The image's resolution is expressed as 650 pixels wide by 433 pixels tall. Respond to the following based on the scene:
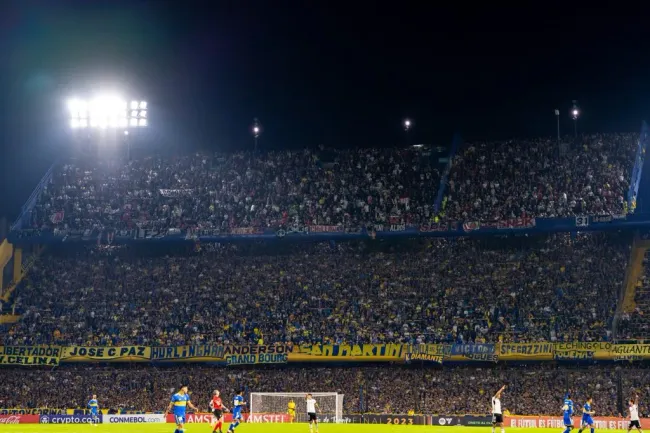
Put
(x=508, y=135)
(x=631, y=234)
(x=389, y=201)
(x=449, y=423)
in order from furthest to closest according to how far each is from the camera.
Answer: (x=508, y=135), (x=389, y=201), (x=631, y=234), (x=449, y=423)

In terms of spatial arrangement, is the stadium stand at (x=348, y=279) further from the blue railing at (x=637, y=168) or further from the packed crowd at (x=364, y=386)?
the blue railing at (x=637, y=168)

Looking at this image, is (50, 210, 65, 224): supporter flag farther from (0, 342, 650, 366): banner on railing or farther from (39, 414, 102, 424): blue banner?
(39, 414, 102, 424): blue banner

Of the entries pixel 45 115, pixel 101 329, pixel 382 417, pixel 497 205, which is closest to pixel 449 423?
pixel 382 417

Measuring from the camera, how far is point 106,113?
3051 inches

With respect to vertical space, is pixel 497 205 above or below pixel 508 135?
below

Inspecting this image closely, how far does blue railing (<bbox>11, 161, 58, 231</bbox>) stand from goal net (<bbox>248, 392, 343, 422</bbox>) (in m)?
30.4

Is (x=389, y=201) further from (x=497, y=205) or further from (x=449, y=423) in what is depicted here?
(x=449, y=423)

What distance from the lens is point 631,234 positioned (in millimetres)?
68688

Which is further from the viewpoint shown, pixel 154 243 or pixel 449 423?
pixel 154 243

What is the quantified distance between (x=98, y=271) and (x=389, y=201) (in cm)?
2713

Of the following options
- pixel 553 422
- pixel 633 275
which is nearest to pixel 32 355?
pixel 553 422

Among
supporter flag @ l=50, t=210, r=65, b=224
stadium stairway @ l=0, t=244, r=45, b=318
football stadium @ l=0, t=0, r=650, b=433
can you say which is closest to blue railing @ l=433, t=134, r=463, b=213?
football stadium @ l=0, t=0, r=650, b=433

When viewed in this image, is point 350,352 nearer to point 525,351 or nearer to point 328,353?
point 328,353

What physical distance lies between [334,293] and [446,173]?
1556 cm
